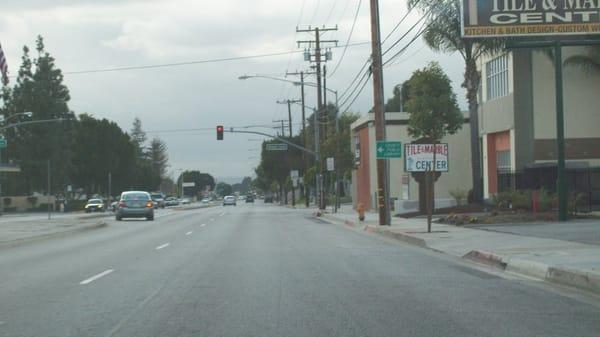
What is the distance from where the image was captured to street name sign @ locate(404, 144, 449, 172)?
28.2m

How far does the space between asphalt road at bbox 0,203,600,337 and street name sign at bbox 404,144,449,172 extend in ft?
30.6

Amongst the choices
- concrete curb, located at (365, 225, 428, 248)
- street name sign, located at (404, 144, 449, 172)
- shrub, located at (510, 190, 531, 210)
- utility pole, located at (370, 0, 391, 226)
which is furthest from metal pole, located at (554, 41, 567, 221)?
utility pole, located at (370, 0, 391, 226)

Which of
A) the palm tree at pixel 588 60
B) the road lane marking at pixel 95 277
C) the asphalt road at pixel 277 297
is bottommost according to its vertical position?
the asphalt road at pixel 277 297

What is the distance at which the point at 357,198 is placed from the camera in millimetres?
64188

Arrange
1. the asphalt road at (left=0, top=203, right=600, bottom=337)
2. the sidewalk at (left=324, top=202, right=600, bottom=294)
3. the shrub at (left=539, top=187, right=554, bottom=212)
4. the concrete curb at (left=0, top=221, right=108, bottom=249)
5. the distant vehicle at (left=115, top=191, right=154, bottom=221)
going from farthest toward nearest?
the distant vehicle at (left=115, top=191, right=154, bottom=221)
the shrub at (left=539, top=187, right=554, bottom=212)
the concrete curb at (left=0, top=221, right=108, bottom=249)
the sidewalk at (left=324, top=202, right=600, bottom=294)
the asphalt road at (left=0, top=203, right=600, bottom=337)

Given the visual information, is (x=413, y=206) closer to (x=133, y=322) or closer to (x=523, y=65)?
(x=523, y=65)

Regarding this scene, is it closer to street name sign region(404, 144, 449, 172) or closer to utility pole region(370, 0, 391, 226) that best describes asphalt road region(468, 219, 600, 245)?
street name sign region(404, 144, 449, 172)

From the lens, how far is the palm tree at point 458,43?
36.7 meters

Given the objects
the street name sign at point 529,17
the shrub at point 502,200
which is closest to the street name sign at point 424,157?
the street name sign at point 529,17

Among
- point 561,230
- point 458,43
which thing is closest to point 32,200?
point 458,43

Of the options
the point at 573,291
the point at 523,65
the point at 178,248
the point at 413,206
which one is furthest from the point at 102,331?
the point at 413,206

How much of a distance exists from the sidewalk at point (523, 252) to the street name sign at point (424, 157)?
9.47 ft

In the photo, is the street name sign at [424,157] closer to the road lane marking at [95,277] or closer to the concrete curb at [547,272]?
the concrete curb at [547,272]

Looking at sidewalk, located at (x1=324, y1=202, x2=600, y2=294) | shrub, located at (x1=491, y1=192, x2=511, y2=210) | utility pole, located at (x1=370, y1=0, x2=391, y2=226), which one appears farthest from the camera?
shrub, located at (x1=491, y1=192, x2=511, y2=210)
